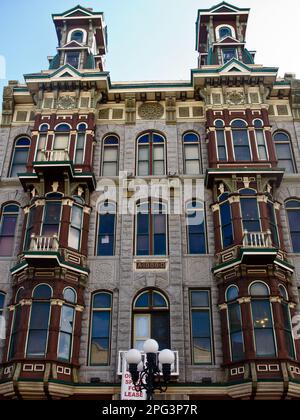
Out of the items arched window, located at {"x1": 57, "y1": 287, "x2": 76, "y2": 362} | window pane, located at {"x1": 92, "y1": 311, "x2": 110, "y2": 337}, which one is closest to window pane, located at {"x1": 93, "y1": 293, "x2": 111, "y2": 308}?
window pane, located at {"x1": 92, "y1": 311, "x2": 110, "y2": 337}

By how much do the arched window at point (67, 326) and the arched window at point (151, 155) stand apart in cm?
721

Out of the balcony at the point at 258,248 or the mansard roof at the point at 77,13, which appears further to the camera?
the mansard roof at the point at 77,13

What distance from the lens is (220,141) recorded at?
78.1 feet

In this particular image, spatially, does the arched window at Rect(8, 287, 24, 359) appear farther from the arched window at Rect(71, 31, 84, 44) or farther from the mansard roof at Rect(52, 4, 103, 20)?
the mansard roof at Rect(52, 4, 103, 20)

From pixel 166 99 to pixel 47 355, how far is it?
14.3 metres

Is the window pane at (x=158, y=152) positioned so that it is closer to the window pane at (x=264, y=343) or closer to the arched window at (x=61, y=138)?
the arched window at (x=61, y=138)

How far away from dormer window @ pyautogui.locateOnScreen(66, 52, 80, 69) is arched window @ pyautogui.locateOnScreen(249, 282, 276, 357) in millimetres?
15830

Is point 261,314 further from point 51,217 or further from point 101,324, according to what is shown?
point 51,217

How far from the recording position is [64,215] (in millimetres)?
21125

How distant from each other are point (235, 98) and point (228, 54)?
12.7ft

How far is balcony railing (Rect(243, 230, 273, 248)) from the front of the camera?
64.6 feet

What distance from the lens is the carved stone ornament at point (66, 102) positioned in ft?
81.8

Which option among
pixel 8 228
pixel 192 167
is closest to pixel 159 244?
pixel 192 167

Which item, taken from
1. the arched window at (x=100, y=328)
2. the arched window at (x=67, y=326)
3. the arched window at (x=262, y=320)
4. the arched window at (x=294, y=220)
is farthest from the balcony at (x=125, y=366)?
the arched window at (x=294, y=220)
